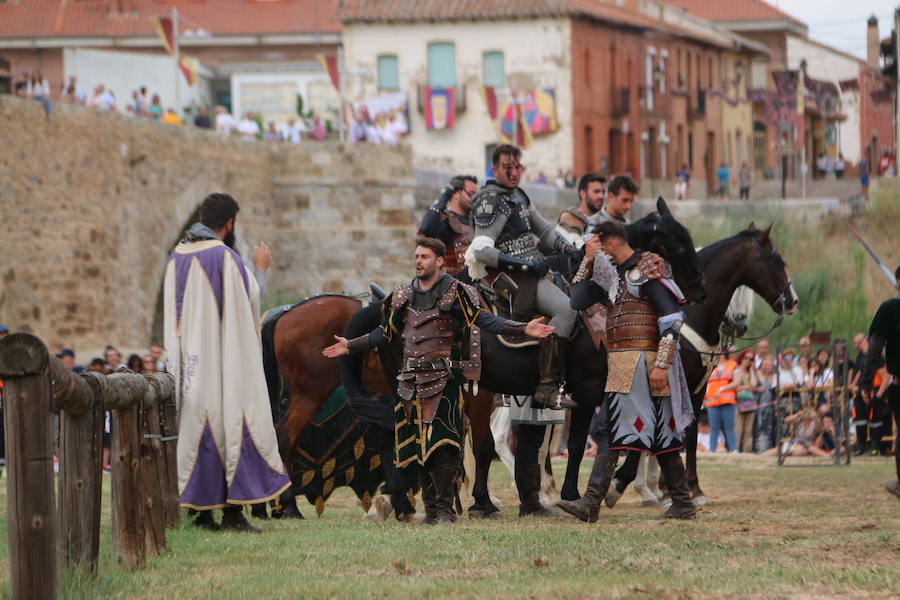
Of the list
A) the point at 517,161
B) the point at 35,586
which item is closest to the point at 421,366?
the point at 517,161

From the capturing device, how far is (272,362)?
12.9 m

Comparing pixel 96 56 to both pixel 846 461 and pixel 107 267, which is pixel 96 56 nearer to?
pixel 107 267

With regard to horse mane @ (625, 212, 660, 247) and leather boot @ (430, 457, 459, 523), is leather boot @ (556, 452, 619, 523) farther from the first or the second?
horse mane @ (625, 212, 660, 247)

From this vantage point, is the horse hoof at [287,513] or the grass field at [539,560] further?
the horse hoof at [287,513]

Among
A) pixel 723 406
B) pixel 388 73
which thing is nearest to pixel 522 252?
pixel 723 406

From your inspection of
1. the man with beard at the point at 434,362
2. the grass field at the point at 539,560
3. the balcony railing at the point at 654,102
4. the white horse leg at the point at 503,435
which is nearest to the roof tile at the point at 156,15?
the balcony railing at the point at 654,102

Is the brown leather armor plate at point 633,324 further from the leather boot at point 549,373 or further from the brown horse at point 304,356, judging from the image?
the brown horse at point 304,356

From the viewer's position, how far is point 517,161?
12109 mm

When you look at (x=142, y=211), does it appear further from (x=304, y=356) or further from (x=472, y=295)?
(x=472, y=295)

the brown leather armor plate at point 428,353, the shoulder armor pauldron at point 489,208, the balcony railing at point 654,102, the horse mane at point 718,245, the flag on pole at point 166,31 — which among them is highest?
the flag on pole at point 166,31

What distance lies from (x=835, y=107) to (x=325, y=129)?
3929 cm

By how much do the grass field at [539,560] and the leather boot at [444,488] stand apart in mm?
138

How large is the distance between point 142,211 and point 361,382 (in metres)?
25.4

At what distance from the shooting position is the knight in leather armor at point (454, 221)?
1278 centimetres
